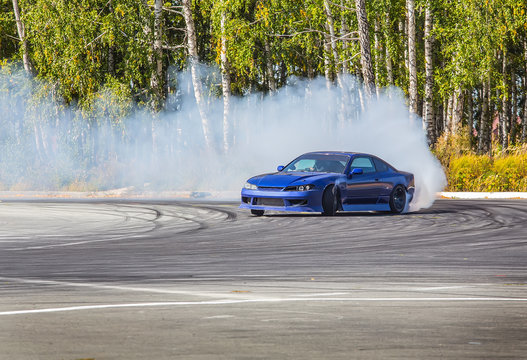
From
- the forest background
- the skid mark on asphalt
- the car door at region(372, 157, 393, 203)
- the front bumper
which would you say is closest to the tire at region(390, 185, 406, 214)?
the car door at region(372, 157, 393, 203)

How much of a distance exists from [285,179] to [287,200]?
0.50 m

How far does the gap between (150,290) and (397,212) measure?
38.3 feet

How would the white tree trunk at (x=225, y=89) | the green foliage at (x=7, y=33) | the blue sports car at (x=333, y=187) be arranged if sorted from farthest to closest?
the green foliage at (x=7, y=33)
the white tree trunk at (x=225, y=89)
the blue sports car at (x=333, y=187)

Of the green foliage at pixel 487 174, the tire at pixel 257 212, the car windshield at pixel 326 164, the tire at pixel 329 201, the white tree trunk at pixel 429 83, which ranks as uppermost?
the white tree trunk at pixel 429 83

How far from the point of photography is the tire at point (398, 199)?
1983 cm

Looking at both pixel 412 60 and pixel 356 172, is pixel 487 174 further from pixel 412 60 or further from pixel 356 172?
pixel 356 172

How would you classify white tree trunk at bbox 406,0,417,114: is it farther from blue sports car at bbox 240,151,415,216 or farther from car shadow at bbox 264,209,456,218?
blue sports car at bbox 240,151,415,216

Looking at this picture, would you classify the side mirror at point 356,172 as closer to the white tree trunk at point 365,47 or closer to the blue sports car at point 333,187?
the blue sports car at point 333,187

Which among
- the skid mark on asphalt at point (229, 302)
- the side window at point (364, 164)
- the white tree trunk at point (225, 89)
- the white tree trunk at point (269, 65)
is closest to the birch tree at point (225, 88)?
the white tree trunk at point (225, 89)

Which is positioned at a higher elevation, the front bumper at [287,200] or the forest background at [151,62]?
the forest background at [151,62]

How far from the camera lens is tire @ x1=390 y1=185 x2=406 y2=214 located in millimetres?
19828

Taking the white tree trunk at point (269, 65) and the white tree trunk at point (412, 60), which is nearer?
the white tree trunk at point (412, 60)

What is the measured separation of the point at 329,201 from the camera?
61.1ft

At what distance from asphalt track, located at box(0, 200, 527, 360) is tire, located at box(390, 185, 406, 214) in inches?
88.9
